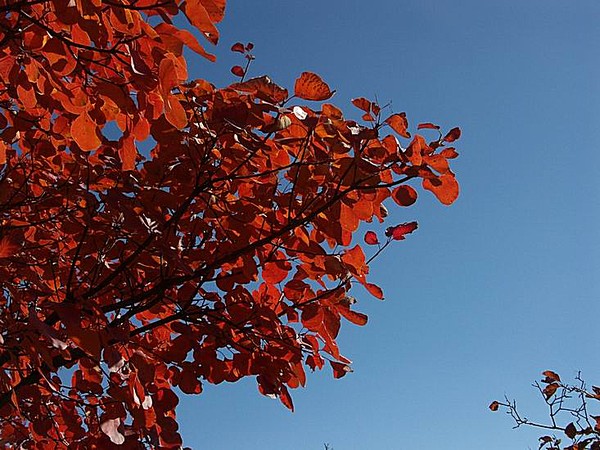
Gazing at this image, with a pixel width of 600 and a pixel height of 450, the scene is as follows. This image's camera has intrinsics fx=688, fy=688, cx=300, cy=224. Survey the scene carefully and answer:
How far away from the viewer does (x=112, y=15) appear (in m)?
1.36

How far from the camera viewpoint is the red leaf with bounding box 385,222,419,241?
2.12 meters

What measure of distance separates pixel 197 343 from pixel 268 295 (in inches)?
11.2

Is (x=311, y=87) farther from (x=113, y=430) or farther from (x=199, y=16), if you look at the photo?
(x=113, y=430)

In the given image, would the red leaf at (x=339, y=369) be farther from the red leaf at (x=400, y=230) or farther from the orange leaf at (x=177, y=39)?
the orange leaf at (x=177, y=39)

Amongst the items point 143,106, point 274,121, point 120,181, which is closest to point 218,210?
point 120,181

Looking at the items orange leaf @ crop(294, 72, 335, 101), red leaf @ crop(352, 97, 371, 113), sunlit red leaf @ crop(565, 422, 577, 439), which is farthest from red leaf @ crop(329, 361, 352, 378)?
sunlit red leaf @ crop(565, 422, 577, 439)

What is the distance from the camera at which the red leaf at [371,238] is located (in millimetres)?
2230

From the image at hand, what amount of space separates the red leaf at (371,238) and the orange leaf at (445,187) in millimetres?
479

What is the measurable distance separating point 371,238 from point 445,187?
20.0 inches

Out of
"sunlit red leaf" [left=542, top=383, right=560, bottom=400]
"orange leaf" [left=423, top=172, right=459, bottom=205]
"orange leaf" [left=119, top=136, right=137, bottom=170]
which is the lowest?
"orange leaf" [left=423, top=172, right=459, bottom=205]

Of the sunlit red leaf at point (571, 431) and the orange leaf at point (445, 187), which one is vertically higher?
the sunlit red leaf at point (571, 431)

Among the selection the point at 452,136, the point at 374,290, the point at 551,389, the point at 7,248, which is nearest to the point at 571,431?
the point at 551,389

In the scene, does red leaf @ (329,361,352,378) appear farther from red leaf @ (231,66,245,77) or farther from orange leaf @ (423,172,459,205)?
red leaf @ (231,66,245,77)

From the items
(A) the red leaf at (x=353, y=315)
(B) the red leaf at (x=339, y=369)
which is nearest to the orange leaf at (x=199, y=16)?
(A) the red leaf at (x=353, y=315)
